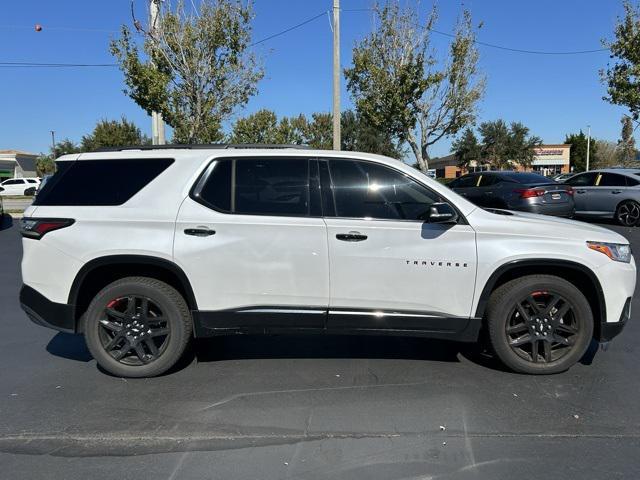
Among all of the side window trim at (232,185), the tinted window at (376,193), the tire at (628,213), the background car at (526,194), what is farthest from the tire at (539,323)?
the tire at (628,213)

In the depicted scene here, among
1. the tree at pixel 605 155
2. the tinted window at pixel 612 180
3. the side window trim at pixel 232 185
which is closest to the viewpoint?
the side window trim at pixel 232 185

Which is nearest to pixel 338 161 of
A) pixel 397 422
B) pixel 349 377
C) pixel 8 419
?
pixel 349 377

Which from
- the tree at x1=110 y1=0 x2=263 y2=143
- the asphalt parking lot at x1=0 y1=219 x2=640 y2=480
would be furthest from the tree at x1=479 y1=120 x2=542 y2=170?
the asphalt parking lot at x1=0 y1=219 x2=640 y2=480

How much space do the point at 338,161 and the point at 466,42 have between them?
17480 mm

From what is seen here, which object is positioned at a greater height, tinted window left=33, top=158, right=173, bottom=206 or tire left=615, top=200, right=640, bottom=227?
tinted window left=33, top=158, right=173, bottom=206

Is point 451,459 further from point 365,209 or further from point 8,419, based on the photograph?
point 8,419

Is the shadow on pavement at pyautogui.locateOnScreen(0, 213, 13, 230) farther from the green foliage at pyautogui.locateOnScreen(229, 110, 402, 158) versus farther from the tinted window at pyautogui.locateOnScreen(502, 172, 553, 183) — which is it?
the green foliage at pyautogui.locateOnScreen(229, 110, 402, 158)

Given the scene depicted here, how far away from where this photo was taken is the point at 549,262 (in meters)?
4.06

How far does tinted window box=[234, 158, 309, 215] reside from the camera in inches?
165

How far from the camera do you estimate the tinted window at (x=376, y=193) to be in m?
4.16

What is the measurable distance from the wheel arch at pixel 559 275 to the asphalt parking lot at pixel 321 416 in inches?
22.9

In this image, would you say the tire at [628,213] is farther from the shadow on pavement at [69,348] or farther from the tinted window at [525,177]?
the shadow on pavement at [69,348]

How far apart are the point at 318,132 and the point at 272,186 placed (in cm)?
4779

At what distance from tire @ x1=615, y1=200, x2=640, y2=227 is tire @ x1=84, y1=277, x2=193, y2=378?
42.1 feet
